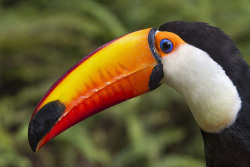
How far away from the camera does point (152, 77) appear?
1721 mm

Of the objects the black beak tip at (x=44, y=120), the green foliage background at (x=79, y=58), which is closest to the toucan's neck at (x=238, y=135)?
the black beak tip at (x=44, y=120)

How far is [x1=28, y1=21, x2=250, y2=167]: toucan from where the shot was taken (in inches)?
62.9

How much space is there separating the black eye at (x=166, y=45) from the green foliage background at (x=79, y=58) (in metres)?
1.38

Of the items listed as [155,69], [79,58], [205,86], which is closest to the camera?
[205,86]

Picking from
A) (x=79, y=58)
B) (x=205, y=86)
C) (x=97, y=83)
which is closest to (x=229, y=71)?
(x=205, y=86)

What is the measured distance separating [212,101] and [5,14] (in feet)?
6.18

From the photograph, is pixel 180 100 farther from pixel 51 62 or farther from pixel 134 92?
pixel 134 92

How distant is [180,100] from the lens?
3508 mm

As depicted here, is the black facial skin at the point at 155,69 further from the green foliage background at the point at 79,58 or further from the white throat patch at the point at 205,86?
the green foliage background at the point at 79,58

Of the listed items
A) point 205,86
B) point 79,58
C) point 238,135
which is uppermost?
point 79,58

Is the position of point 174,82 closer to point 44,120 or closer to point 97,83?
point 97,83

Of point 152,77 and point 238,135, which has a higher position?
point 152,77

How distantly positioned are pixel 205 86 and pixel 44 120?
0.59 meters

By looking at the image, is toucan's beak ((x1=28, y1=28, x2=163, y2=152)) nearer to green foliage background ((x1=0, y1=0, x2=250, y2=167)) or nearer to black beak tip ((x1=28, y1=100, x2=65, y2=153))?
black beak tip ((x1=28, y1=100, x2=65, y2=153))
